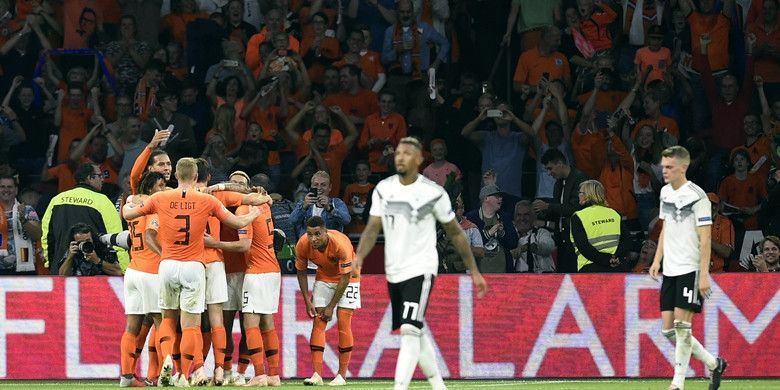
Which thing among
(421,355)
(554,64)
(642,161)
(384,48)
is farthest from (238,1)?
(421,355)

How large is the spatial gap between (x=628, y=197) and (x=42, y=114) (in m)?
8.26

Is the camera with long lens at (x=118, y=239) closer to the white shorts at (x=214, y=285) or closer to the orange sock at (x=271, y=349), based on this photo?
the white shorts at (x=214, y=285)

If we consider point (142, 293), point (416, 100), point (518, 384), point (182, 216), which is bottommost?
point (518, 384)

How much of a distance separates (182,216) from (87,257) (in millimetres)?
2780

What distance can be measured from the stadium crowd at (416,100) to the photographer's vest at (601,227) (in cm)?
176

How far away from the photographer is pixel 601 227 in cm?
1770

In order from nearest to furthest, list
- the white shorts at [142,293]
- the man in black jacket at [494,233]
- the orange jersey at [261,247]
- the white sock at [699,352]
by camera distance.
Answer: the white sock at [699,352] → the white shorts at [142,293] → the orange jersey at [261,247] → the man in black jacket at [494,233]

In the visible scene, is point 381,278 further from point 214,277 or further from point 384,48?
point 384,48

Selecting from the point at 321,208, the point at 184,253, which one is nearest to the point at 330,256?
the point at 184,253

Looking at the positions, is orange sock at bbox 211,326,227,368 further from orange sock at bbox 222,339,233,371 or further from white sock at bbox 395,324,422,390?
white sock at bbox 395,324,422,390

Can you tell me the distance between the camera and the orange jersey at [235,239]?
1572cm

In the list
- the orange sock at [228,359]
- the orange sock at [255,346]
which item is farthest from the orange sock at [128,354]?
the orange sock at [255,346]

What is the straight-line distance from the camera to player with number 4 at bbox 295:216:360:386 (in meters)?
16.2

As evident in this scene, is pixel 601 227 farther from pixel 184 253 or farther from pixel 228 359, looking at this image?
pixel 184 253
